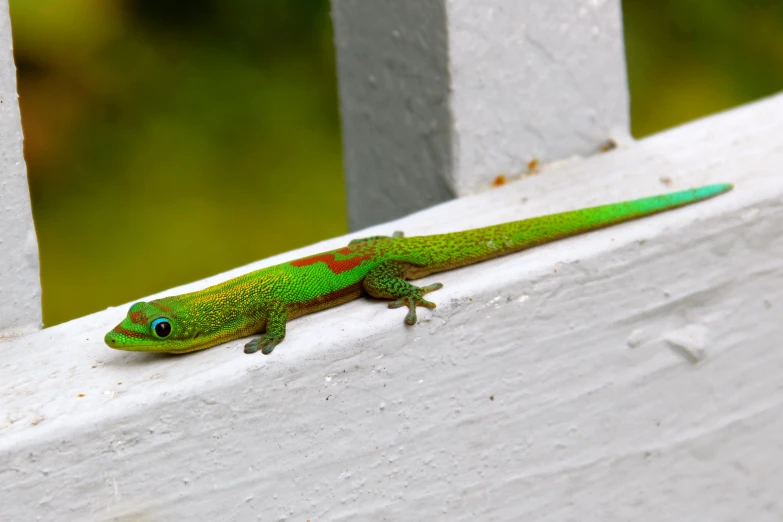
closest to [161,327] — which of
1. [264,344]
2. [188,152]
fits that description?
[264,344]

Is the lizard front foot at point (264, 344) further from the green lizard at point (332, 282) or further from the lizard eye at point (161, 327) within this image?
the lizard eye at point (161, 327)

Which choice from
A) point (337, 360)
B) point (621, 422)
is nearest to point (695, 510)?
point (621, 422)

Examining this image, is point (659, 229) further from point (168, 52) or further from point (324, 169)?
point (168, 52)

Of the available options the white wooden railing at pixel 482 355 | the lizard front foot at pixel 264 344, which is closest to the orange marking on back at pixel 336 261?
the white wooden railing at pixel 482 355

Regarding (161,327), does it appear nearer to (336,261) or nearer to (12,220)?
(12,220)

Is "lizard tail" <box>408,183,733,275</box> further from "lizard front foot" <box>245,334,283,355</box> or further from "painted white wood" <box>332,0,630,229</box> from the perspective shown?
"lizard front foot" <box>245,334,283,355</box>

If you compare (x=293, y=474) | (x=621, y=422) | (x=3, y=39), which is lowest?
(x=621, y=422)
